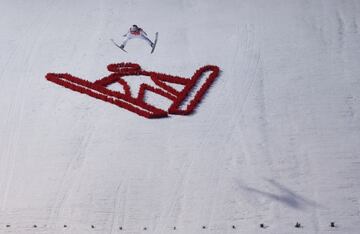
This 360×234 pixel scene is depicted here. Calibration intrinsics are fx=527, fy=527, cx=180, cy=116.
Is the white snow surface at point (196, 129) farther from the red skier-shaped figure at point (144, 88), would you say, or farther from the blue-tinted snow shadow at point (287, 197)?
the red skier-shaped figure at point (144, 88)

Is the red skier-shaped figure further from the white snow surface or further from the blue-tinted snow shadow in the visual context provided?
the blue-tinted snow shadow

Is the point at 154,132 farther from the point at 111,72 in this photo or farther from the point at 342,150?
the point at 342,150

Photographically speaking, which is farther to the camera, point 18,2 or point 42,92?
point 18,2

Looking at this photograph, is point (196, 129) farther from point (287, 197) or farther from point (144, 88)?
point (287, 197)

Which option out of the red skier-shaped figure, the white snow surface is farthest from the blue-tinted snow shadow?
the red skier-shaped figure

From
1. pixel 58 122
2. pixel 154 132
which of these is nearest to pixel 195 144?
pixel 154 132

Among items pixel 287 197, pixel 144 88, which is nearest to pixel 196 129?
pixel 144 88
